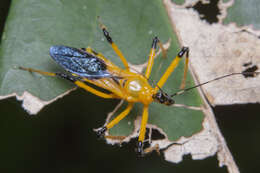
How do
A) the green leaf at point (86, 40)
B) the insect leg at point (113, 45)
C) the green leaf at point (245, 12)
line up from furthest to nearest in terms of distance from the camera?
1. the insect leg at point (113, 45)
2. the green leaf at point (245, 12)
3. the green leaf at point (86, 40)

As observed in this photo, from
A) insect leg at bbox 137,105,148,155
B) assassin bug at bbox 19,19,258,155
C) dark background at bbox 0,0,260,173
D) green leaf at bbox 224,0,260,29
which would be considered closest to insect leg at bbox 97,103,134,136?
assassin bug at bbox 19,19,258,155

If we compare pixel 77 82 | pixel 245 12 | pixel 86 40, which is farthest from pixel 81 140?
pixel 245 12

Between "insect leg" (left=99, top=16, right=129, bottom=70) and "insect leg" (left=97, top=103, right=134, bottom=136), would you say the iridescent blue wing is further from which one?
"insect leg" (left=97, top=103, right=134, bottom=136)

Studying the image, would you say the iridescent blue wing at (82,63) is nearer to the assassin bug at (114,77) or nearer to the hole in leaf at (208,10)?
the assassin bug at (114,77)

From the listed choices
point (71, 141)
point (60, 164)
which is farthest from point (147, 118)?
point (60, 164)

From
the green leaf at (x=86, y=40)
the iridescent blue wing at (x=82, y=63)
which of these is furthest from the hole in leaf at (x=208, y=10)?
the iridescent blue wing at (x=82, y=63)
